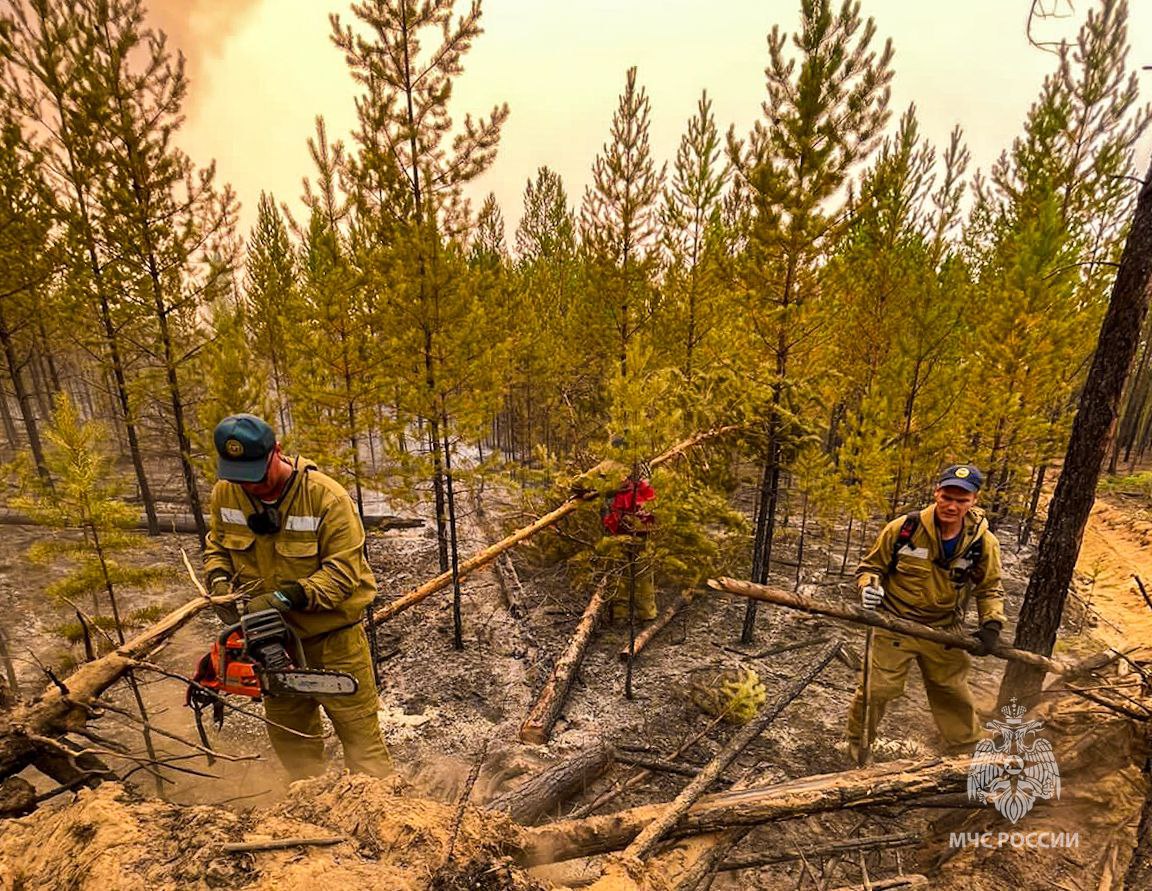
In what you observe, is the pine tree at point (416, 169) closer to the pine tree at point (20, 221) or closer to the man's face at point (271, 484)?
the man's face at point (271, 484)

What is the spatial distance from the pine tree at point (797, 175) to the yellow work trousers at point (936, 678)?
2.82 meters

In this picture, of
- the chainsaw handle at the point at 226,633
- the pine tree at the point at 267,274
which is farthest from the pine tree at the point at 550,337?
the pine tree at the point at 267,274

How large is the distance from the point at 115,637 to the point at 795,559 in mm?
12686

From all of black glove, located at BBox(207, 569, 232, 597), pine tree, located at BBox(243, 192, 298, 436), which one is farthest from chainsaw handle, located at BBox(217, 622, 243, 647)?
pine tree, located at BBox(243, 192, 298, 436)

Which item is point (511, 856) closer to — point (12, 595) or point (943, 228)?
point (12, 595)

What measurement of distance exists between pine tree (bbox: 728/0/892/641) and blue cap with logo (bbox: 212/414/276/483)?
19.8 ft

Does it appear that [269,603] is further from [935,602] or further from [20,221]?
[20,221]

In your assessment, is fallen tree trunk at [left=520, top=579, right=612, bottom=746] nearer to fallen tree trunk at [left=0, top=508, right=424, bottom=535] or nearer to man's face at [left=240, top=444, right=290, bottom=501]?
man's face at [left=240, top=444, right=290, bottom=501]

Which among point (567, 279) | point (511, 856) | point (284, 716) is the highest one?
point (567, 279)

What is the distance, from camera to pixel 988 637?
396 cm

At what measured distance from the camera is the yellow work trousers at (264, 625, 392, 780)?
379cm

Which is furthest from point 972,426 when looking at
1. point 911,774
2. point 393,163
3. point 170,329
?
point 170,329

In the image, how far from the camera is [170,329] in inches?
378

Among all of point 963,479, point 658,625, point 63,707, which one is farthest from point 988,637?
point 63,707
